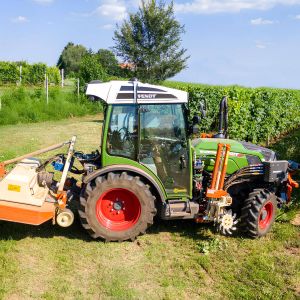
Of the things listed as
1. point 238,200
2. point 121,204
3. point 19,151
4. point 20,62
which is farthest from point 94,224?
point 20,62

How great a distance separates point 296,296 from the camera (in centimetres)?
471

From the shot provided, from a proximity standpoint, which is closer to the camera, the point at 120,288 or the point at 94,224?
the point at 120,288

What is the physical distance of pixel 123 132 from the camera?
19.1 ft

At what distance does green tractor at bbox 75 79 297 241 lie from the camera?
18.8ft

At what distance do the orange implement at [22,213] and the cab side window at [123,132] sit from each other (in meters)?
1.25

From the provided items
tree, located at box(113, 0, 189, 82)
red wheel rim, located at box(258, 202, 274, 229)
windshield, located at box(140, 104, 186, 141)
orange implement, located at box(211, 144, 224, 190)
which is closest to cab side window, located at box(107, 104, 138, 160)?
windshield, located at box(140, 104, 186, 141)

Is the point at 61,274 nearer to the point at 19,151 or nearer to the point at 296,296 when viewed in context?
the point at 296,296

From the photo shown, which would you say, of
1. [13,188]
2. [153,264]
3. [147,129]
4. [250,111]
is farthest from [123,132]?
[250,111]

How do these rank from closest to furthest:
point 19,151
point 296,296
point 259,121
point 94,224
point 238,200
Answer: point 296,296, point 94,224, point 238,200, point 19,151, point 259,121

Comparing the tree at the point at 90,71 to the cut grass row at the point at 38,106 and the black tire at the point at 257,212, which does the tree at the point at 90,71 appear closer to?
the cut grass row at the point at 38,106

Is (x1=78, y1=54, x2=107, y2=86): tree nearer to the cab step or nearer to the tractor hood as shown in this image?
the tractor hood

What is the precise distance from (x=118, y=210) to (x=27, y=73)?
31.0 metres

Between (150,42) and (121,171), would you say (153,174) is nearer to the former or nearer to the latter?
(121,171)

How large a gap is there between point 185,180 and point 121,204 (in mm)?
987
